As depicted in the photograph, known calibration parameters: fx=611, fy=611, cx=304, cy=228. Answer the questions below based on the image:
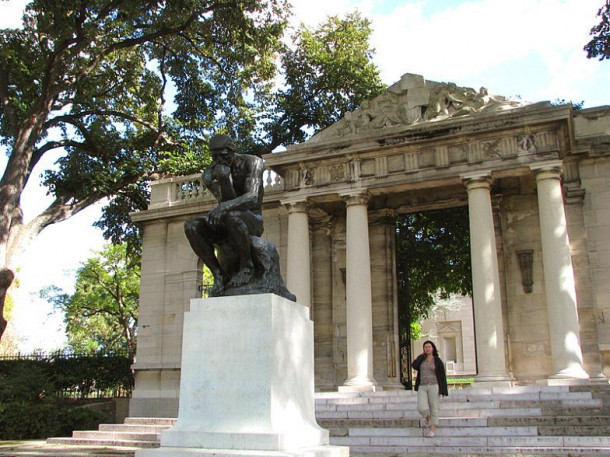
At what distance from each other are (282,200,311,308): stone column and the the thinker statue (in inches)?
420

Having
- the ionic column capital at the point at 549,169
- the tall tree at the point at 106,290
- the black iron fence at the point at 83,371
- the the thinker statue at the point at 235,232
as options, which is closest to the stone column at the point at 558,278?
the ionic column capital at the point at 549,169

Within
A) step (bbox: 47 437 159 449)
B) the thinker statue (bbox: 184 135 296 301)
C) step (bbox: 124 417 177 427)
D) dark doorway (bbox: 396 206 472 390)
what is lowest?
step (bbox: 47 437 159 449)

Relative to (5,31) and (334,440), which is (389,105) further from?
(5,31)

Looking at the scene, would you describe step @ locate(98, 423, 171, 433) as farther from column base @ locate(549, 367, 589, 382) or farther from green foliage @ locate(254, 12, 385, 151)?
green foliage @ locate(254, 12, 385, 151)

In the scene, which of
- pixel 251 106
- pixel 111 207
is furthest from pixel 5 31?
pixel 251 106

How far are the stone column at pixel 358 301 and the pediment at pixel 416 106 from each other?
2.37 m

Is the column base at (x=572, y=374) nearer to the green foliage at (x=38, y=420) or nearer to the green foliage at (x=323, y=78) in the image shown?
the green foliage at (x=38, y=420)

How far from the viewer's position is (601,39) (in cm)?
1538

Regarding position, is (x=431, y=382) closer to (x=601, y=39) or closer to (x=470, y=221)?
(x=470, y=221)

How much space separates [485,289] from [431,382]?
553cm

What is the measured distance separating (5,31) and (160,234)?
9.00m

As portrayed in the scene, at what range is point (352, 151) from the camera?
18594 mm

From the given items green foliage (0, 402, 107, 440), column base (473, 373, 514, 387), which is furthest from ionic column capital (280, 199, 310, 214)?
green foliage (0, 402, 107, 440)

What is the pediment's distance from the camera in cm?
1781
